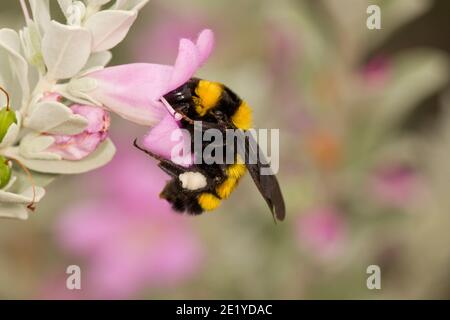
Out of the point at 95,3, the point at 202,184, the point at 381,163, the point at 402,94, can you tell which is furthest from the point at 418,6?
the point at 95,3

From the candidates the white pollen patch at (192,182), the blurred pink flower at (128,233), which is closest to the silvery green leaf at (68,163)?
the white pollen patch at (192,182)

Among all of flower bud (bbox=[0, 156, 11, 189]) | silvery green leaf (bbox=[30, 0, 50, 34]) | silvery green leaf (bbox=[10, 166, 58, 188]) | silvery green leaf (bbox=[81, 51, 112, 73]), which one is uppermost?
silvery green leaf (bbox=[30, 0, 50, 34])

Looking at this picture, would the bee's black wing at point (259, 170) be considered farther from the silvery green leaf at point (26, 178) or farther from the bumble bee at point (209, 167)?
the silvery green leaf at point (26, 178)

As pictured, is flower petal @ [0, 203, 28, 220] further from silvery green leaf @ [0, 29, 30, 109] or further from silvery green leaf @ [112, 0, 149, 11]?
silvery green leaf @ [112, 0, 149, 11]

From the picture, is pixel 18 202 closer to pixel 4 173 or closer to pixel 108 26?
pixel 4 173

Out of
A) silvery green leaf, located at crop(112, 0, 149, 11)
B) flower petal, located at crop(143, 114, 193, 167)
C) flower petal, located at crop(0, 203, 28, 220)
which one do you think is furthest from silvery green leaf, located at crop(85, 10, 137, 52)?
flower petal, located at crop(0, 203, 28, 220)

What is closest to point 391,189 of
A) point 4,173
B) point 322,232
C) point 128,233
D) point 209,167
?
point 322,232
